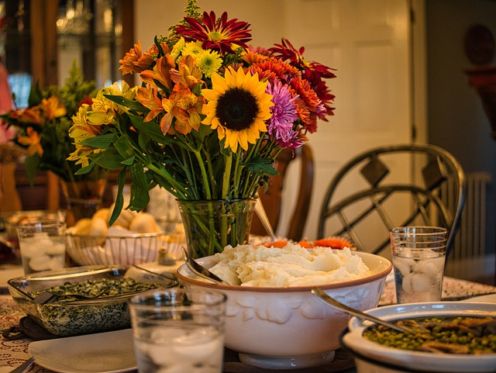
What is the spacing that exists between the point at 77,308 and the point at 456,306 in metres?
0.53

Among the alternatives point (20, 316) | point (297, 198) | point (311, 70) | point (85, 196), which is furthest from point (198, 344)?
point (297, 198)

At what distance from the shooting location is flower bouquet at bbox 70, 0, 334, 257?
986 mm

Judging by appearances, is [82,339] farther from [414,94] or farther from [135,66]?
[414,94]

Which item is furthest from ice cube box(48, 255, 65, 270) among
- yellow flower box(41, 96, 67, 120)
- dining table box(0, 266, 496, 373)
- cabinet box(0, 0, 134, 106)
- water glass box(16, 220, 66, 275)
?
cabinet box(0, 0, 134, 106)

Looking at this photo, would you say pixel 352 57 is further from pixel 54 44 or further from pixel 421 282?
pixel 421 282

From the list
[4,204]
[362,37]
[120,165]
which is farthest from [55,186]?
[120,165]

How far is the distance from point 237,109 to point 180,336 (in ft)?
1.24

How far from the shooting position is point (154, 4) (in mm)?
4652

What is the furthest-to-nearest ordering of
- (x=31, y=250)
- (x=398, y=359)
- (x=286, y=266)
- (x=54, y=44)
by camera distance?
1. (x=54, y=44)
2. (x=31, y=250)
3. (x=286, y=266)
4. (x=398, y=359)

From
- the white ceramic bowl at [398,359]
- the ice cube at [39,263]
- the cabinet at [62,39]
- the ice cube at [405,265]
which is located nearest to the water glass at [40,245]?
the ice cube at [39,263]

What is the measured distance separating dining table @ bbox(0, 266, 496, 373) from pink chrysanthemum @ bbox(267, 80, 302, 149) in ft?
0.99

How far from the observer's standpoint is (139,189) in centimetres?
112

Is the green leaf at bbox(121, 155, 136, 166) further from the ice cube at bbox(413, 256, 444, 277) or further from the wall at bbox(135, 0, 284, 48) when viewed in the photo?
the wall at bbox(135, 0, 284, 48)

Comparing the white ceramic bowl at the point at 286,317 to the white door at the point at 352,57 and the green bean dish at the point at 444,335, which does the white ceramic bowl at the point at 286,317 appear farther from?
the white door at the point at 352,57
